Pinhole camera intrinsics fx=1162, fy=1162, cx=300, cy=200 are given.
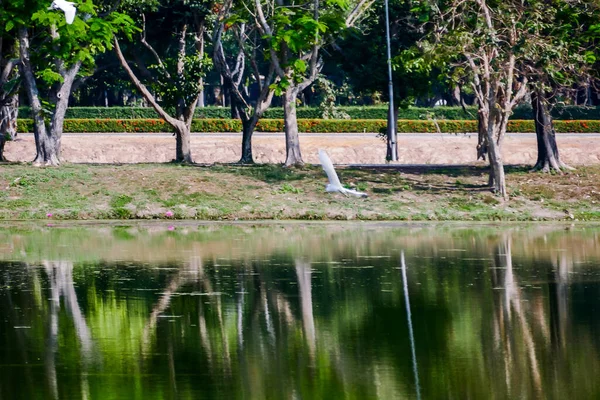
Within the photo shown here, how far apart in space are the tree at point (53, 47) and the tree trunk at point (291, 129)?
20.2 ft

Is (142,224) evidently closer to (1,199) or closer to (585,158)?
(1,199)

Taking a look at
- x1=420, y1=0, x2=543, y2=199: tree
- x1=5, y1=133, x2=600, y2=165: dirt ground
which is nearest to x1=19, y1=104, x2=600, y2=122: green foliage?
x1=5, y1=133, x2=600, y2=165: dirt ground

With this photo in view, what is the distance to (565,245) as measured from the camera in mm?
27547

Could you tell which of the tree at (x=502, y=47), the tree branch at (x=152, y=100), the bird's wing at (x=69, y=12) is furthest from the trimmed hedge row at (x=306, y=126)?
the bird's wing at (x=69, y=12)

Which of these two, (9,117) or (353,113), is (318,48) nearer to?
(9,117)

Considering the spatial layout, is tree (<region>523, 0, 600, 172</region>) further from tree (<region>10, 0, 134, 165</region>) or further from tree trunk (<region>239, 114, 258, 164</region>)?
tree (<region>10, 0, 134, 165</region>)

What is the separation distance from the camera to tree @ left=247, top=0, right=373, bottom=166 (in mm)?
37969

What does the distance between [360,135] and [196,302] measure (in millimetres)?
46348

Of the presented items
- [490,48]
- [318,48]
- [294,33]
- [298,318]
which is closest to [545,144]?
[490,48]

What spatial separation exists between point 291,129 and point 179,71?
5.53m

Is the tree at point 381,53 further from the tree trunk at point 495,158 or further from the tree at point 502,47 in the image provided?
the tree trunk at point 495,158

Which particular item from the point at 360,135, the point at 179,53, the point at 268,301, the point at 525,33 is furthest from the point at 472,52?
the point at 360,135

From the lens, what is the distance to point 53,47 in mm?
39375

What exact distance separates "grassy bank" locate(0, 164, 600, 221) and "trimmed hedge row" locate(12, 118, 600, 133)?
2537 centimetres
